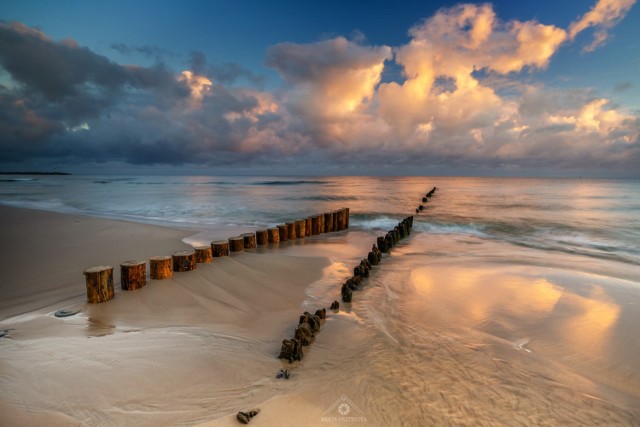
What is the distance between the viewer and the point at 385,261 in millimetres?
8867

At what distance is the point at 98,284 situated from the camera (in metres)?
4.87

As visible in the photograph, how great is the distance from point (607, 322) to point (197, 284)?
23.3ft

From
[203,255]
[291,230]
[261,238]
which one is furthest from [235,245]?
[291,230]

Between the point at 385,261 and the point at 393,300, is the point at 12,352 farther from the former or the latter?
the point at 385,261

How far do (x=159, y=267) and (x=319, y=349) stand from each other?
11.9 feet

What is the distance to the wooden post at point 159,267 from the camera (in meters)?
5.84

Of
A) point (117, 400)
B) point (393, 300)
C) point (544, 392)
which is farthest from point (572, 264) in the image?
point (117, 400)

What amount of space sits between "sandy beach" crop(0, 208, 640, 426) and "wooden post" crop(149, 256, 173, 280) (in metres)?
0.24

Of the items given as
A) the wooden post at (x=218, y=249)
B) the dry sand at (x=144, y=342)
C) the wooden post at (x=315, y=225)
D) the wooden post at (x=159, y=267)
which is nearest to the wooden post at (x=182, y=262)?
the dry sand at (x=144, y=342)

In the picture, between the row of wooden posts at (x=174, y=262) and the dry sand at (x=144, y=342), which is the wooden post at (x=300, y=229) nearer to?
the row of wooden posts at (x=174, y=262)

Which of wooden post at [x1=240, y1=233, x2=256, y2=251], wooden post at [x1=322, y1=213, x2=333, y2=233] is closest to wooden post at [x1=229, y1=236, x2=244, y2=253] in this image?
wooden post at [x1=240, y1=233, x2=256, y2=251]

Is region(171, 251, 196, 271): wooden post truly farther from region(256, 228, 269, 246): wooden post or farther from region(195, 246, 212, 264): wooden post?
region(256, 228, 269, 246): wooden post

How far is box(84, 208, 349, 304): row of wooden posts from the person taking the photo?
4.90m

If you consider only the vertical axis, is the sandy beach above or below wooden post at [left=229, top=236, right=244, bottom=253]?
below
